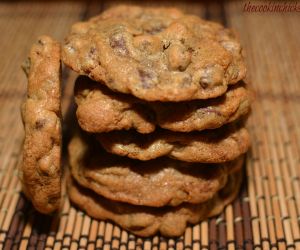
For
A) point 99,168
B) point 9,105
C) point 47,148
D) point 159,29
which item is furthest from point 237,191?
point 9,105

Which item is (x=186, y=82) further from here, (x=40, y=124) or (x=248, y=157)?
(x=248, y=157)

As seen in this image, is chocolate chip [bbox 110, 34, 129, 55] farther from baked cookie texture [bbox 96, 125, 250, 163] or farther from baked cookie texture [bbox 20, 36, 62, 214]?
baked cookie texture [bbox 96, 125, 250, 163]

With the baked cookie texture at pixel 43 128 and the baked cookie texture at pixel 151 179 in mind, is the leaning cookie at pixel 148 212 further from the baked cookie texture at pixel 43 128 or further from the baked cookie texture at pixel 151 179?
the baked cookie texture at pixel 43 128

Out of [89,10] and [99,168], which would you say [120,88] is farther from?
[89,10]

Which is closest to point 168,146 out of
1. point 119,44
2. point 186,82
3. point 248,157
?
point 186,82

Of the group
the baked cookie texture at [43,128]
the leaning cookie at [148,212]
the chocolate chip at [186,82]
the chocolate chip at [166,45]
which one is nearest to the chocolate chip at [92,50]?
the baked cookie texture at [43,128]

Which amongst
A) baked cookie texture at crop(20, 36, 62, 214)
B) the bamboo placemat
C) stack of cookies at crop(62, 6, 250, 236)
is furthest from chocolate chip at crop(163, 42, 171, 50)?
the bamboo placemat

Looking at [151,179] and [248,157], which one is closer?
[151,179]
